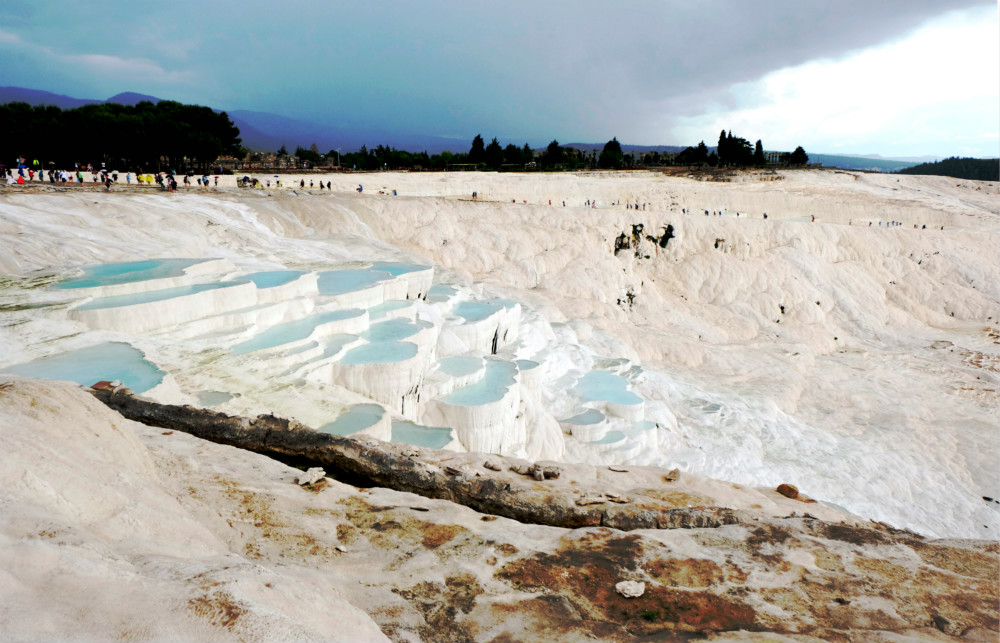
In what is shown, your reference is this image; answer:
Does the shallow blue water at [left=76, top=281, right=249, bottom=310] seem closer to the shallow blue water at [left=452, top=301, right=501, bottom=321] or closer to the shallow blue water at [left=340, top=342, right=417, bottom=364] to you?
the shallow blue water at [left=340, top=342, right=417, bottom=364]

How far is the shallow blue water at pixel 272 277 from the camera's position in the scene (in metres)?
12.5

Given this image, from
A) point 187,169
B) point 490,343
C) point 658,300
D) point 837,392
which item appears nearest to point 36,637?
point 490,343

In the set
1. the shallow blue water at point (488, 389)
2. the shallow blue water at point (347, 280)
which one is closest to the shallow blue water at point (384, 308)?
the shallow blue water at point (347, 280)

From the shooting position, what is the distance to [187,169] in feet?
132

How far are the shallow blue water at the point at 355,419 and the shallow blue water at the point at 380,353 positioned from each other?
1199mm

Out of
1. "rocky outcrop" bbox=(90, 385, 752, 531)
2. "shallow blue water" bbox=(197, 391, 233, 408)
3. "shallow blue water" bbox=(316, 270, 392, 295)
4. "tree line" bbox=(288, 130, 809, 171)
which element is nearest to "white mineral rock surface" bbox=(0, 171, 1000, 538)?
"shallow blue water" bbox=(197, 391, 233, 408)

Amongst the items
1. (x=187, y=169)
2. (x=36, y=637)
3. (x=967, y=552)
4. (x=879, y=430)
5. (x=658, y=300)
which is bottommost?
(x=879, y=430)

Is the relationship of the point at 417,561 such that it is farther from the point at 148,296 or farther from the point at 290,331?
the point at 148,296

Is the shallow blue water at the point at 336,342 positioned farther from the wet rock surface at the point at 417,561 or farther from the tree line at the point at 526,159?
the tree line at the point at 526,159

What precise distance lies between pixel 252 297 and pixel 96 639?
1027 centimetres

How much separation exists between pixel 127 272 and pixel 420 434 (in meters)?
7.95

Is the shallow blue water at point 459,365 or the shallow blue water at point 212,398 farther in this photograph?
the shallow blue water at point 459,365

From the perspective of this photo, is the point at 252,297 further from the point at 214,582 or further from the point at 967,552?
the point at 967,552

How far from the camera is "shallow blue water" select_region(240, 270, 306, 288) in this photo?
12469 millimetres
